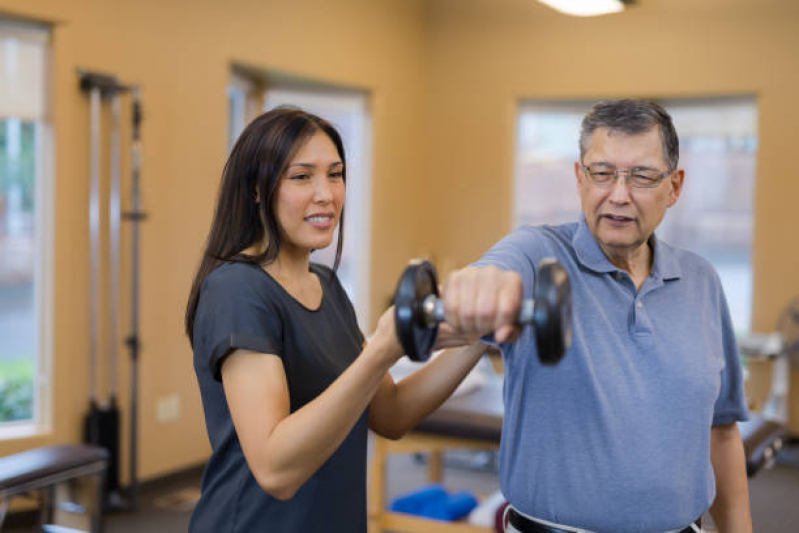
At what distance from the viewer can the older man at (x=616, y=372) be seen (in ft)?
4.22

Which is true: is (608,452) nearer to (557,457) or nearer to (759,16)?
(557,457)

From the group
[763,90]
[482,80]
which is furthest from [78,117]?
[763,90]

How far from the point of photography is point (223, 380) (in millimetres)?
1230

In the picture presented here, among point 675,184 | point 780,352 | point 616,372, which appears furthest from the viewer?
point 780,352

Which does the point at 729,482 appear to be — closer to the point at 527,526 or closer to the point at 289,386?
the point at 527,526

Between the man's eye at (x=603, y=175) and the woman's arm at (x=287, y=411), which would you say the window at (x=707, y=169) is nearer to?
the man's eye at (x=603, y=175)

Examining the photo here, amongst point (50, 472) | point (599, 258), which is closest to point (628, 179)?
point (599, 258)

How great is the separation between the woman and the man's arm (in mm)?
537

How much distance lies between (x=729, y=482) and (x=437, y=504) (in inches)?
69.1

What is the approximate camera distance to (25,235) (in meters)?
4.00

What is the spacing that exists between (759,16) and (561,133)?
1.50 metres

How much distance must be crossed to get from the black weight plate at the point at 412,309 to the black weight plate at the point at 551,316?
134mm

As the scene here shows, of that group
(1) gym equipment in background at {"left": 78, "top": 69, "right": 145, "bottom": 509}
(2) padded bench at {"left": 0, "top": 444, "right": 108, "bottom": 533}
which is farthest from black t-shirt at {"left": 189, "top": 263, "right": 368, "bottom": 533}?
(1) gym equipment in background at {"left": 78, "top": 69, "right": 145, "bottom": 509}

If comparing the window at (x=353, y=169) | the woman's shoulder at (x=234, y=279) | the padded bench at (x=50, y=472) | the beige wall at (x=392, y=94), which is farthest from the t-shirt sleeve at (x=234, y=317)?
the window at (x=353, y=169)
